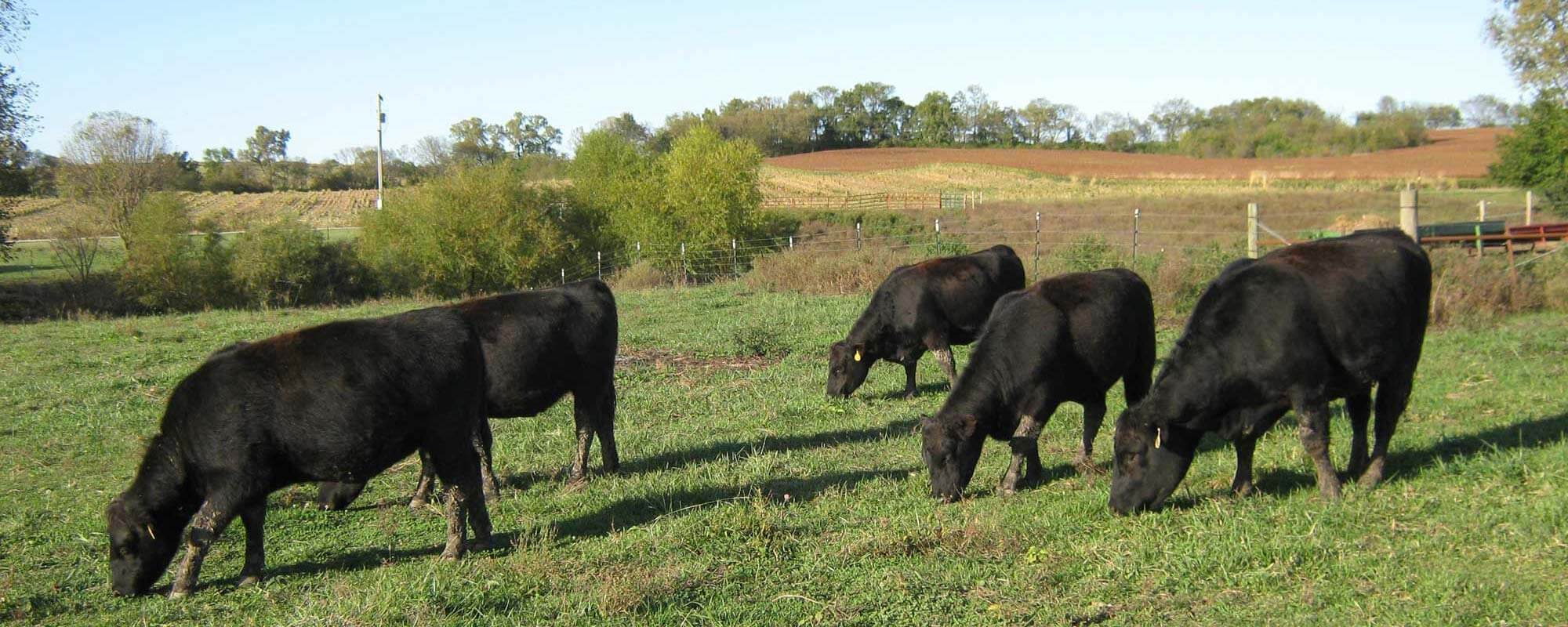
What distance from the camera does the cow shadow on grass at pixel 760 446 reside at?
9.47 meters

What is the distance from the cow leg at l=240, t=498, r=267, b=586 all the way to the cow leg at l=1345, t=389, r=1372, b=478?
7217 mm

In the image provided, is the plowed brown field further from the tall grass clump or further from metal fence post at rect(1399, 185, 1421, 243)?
metal fence post at rect(1399, 185, 1421, 243)

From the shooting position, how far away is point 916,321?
12.5 metres

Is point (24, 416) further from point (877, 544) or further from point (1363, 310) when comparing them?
point (1363, 310)

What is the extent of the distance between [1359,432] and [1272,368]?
1.31 meters

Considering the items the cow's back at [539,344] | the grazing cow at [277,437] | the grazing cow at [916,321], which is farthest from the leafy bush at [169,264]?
the grazing cow at [277,437]

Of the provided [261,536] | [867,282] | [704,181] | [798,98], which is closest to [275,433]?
[261,536]

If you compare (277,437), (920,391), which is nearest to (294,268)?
(920,391)

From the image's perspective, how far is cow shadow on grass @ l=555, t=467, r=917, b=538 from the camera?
299 inches

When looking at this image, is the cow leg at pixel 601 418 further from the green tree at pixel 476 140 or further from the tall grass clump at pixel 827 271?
the green tree at pixel 476 140

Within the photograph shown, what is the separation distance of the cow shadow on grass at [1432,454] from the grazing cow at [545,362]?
15.3 feet

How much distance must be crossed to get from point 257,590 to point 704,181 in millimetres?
42512

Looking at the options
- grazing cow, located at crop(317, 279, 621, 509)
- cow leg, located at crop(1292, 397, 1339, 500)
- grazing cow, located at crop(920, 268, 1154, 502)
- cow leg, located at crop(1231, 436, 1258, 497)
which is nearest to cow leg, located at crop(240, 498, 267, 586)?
grazing cow, located at crop(317, 279, 621, 509)

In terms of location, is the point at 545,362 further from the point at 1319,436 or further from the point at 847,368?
the point at 1319,436
